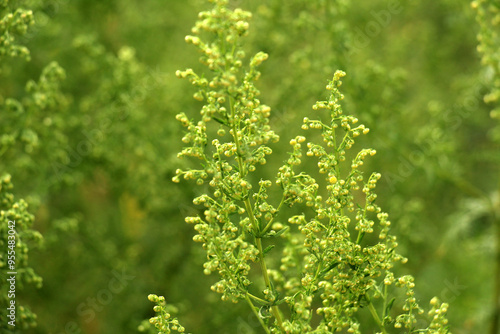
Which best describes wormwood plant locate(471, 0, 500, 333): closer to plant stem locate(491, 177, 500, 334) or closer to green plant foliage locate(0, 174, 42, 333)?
plant stem locate(491, 177, 500, 334)

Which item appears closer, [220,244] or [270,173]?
[220,244]

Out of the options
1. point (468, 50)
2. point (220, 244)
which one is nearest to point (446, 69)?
point (468, 50)

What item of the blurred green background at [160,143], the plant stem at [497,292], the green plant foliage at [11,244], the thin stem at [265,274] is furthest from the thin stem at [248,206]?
the plant stem at [497,292]

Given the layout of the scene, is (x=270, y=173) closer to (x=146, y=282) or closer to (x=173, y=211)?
(x=173, y=211)

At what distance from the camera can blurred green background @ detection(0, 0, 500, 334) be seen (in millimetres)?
3045

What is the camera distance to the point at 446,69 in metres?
5.02

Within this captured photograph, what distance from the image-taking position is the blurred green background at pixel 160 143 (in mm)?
3045

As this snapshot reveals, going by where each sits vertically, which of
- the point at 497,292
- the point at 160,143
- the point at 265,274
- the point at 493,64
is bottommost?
the point at 265,274

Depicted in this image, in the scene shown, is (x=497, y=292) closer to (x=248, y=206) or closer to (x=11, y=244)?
(x=248, y=206)

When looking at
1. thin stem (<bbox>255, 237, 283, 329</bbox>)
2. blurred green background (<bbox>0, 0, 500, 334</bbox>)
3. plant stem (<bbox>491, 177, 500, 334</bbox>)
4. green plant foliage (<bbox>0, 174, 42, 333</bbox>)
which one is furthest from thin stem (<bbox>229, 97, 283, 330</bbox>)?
plant stem (<bbox>491, 177, 500, 334</bbox>)

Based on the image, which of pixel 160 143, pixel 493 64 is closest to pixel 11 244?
pixel 160 143

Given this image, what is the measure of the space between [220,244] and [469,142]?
4.73m

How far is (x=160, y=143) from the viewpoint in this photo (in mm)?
3436

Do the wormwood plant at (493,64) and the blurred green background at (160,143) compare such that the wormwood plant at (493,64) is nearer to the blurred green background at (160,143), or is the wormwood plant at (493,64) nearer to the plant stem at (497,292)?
the plant stem at (497,292)
